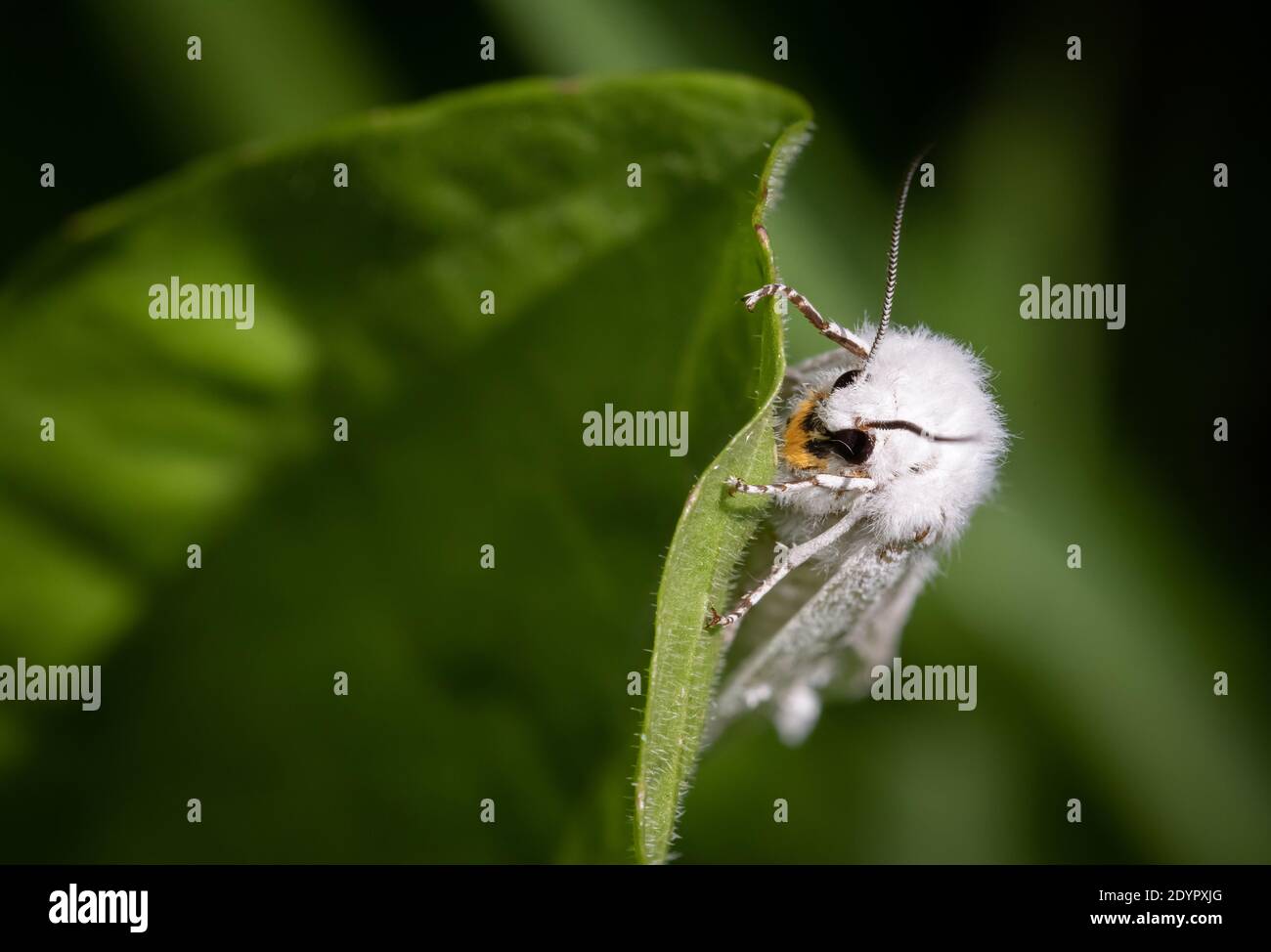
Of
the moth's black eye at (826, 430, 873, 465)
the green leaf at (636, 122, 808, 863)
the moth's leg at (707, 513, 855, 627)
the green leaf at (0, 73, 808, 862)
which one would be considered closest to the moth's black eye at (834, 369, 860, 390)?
the moth's black eye at (826, 430, 873, 465)

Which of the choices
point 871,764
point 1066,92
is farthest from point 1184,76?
point 871,764

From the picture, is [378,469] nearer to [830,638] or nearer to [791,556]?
[791,556]

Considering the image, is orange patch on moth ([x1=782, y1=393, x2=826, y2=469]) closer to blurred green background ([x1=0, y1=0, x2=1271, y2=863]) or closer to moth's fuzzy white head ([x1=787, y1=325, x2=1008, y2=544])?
moth's fuzzy white head ([x1=787, y1=325, x2=1008, y2=544])

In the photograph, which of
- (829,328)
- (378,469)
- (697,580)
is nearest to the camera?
(697,580)

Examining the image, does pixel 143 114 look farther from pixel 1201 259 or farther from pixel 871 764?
pixel 1201 259

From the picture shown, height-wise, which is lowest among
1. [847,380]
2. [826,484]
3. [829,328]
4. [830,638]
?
[830,638]

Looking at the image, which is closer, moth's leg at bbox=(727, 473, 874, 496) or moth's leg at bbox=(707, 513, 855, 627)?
moth's leg at bbox=(727, 473, 874, 496)

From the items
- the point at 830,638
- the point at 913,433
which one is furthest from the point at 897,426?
the point at 830,638
